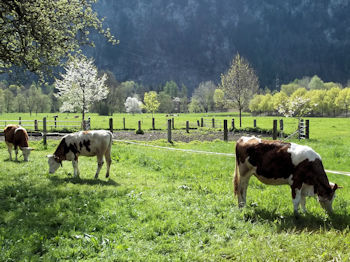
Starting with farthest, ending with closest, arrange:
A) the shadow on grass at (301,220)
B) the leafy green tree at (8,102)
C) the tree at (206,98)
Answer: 1. the tree at (206,98)
2. the leafy green tree at (8,102)
3. the shadow on grass at (301,220)

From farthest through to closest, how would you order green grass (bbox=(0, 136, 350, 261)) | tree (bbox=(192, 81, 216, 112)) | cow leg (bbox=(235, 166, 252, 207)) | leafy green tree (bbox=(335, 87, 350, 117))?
tree (bbox=(192, 81, 216, 112)) < leafy green tree (bbox=(335, 87, 350, 117)) < cow leg (bbox=(235, 166, 252, 207)) < green grass (bbox=(0, 136, 350, 261))

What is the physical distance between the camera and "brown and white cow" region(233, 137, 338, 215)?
21.7 ft

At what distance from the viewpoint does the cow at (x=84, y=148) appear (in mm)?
11031

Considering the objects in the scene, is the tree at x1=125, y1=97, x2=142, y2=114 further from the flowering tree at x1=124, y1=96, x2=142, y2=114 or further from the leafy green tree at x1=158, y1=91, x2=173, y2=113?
the leafy green tree at x1=158, y1=91, x2=173, y2=113

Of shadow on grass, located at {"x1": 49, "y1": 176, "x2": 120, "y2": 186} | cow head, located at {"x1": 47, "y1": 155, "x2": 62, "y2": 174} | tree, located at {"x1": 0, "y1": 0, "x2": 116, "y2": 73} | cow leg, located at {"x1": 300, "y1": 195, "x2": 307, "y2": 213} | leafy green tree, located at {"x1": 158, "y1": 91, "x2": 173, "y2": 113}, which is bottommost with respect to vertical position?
shadow on grass, located at {"x1": 49, "y1": 176, "x2": 120, "y2": 186}

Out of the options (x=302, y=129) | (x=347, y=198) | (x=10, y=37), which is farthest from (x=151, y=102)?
(x=347, y=198)

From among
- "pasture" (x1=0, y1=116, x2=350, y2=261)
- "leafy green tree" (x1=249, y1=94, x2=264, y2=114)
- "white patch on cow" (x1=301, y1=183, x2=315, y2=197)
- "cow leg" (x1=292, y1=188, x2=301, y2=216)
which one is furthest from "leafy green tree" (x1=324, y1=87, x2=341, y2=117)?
"cow leg" (x1=292, y1=188, x2=301, y2=216)

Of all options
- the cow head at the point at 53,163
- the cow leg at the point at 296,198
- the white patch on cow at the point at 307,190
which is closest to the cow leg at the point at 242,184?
the cow leg at the point at 296,198

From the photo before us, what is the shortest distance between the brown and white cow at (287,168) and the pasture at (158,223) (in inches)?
20.3

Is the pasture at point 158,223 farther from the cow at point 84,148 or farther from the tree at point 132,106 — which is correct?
the tree at point 132,106

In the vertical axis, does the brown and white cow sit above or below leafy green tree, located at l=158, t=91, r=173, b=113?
below

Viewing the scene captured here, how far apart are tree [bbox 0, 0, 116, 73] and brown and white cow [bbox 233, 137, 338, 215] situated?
8233 mm

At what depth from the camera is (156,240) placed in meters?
5.71

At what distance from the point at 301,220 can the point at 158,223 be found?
3.35 metres
